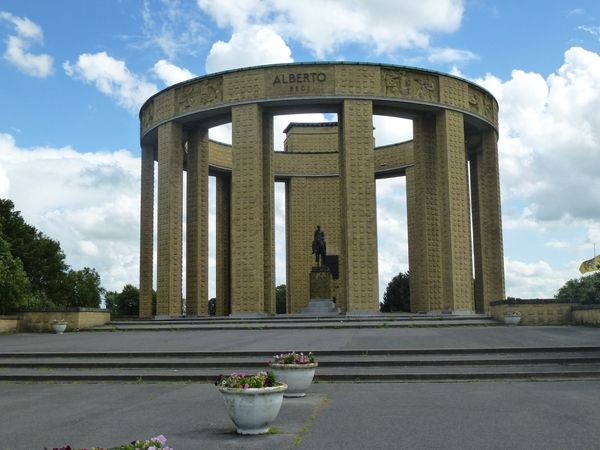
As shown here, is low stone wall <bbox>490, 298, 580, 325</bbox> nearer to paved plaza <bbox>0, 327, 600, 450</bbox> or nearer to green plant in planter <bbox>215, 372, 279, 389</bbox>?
paved plaza <bbox>0, 327, 600, 450</bbox>

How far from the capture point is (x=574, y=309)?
17.7 meters

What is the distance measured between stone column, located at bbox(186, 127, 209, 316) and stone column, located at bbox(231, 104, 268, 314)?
3.66m

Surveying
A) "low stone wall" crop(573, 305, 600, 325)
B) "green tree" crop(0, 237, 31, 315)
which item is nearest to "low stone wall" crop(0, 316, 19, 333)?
"green tree" crop(0, 237, 31, 315)

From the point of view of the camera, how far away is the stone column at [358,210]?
2250 centimetres

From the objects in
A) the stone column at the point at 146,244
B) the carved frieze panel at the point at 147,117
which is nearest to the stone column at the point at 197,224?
the stone column at the point at 146,244

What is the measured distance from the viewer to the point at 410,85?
943 inches

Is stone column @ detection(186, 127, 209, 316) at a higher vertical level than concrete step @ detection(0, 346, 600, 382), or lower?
higher

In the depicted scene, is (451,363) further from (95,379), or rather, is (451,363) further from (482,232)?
(482,232)

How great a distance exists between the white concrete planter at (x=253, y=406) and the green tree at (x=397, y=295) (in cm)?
3654

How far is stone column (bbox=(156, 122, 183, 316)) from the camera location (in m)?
25.2

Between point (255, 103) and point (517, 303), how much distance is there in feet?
37.7

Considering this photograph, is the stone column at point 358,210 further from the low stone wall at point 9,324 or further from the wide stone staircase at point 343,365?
the wide stone staircase at point 343,365

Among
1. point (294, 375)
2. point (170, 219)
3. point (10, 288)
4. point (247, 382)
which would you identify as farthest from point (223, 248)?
point (247, 382)

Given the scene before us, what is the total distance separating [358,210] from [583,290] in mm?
22985
